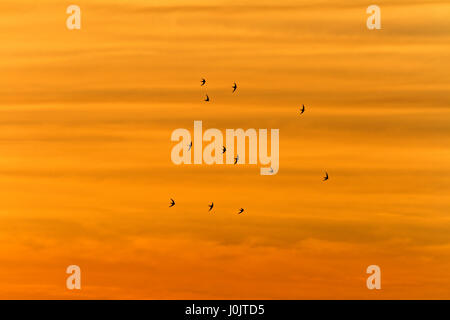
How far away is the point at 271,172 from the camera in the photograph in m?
28.1
